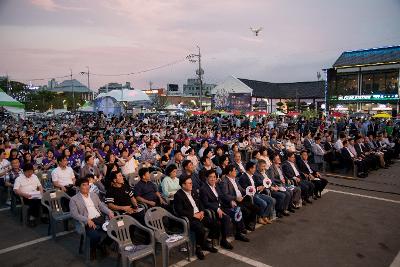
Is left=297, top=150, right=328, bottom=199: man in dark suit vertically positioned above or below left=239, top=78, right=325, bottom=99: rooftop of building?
below

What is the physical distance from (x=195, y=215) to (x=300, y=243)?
2131mm

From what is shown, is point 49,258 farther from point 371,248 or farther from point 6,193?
point 371,248

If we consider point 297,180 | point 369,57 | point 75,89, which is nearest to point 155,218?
point 297,180

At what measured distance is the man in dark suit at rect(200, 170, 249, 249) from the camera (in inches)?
233

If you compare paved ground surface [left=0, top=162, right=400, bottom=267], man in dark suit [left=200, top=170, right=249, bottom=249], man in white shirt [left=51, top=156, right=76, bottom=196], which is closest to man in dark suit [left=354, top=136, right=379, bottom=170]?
paved ground surface [left=0, top=162, right=400, bottom=267]

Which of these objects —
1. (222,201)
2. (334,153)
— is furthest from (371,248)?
(334,153)

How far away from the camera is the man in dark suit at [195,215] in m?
5.50

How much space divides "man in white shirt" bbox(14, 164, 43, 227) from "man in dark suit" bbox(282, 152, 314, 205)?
6.21 m

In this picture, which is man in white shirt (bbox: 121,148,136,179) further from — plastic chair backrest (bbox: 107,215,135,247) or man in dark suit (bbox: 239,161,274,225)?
plastic chair backrest (bbox: 107,215,135,247)

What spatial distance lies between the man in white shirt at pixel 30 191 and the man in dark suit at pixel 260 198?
4.72 meters

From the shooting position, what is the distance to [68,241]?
20.4 ft

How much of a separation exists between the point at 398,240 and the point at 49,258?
6.58 metres

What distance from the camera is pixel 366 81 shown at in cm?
3994

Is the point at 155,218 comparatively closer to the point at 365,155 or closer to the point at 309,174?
the point at 309,174
